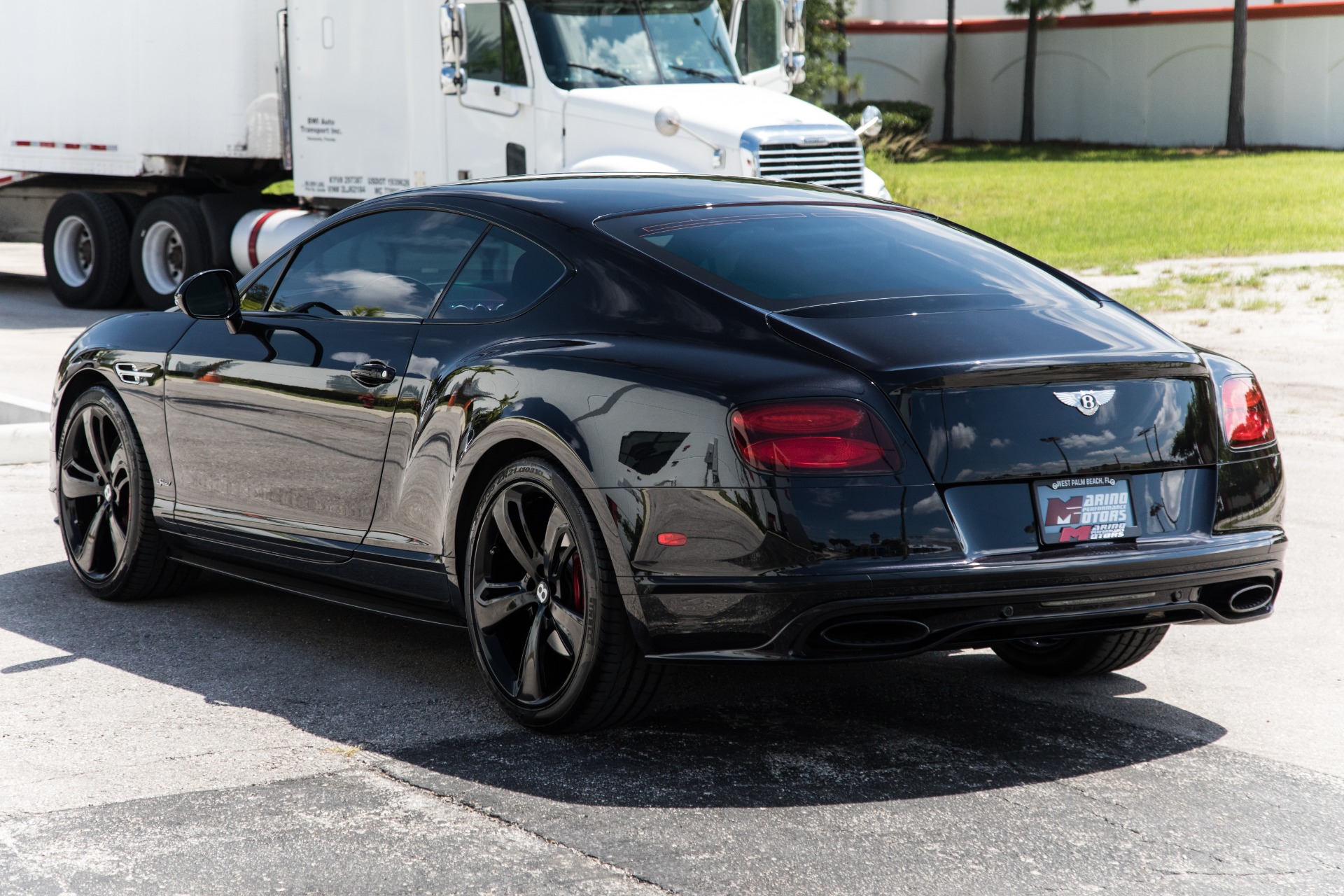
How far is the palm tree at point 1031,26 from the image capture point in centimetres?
4950

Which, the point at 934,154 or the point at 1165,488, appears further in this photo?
the point at 934,154

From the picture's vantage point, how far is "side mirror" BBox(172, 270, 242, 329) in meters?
5.62

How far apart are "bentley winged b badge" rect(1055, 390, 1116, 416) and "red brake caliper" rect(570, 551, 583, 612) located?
1273mm

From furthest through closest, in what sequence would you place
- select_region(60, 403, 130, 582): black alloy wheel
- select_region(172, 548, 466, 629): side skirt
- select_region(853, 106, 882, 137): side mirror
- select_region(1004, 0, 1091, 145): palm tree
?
select_region(1004, 0, 1091, 145): palm tree → select_region(853, 106, 882, 137): side mirror → select_region(60, 403, 130, 582): black alloy wheel → select_region(172, 548, 466, 629): side skirt

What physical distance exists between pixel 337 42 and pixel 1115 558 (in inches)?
497

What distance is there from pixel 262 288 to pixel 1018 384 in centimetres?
277

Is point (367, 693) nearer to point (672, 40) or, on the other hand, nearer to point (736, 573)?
point (736, 573)

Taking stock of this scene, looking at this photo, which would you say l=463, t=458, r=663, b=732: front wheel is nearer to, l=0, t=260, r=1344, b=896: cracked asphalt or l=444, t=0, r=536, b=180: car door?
l=0, t=260, r=1344, b=896: cracked asphalt

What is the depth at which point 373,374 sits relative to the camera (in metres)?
5.01

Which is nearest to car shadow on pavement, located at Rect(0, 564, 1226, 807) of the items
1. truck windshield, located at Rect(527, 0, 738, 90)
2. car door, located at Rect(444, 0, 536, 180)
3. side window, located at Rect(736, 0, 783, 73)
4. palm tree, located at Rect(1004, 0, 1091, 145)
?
car door, located at Rect(444, 0, 536, 180)

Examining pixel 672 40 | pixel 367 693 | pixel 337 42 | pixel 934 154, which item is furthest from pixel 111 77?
pixel 934 154

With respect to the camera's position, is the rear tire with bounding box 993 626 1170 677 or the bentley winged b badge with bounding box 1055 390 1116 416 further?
the rear tire with bounding box 993 626 1170 677

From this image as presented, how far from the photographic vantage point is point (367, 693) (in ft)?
16.4

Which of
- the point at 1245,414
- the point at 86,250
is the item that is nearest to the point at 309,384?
the point at 1245,414
